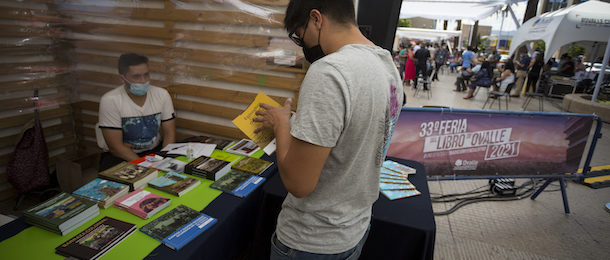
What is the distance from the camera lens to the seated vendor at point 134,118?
1.99 metres

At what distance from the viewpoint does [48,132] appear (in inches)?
93.7

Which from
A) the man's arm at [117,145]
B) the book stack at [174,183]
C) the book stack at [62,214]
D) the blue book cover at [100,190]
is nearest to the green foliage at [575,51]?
the book stack at [174,183]

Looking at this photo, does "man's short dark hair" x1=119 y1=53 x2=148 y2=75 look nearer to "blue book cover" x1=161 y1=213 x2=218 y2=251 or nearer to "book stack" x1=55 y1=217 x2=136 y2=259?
"book stack" x1=55 y1=217 x2=136 y2=259

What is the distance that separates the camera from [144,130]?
2271 mm

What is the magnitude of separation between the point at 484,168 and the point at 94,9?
3.19 m

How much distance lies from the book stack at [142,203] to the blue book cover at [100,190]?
0.06 metres

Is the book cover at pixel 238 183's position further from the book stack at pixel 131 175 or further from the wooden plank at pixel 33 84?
the wooden plank at pixel 33 84

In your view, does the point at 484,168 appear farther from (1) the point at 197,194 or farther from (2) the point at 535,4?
(2) the point at 535,4

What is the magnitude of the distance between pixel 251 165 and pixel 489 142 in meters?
2.18

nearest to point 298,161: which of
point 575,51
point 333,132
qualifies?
point 333,132

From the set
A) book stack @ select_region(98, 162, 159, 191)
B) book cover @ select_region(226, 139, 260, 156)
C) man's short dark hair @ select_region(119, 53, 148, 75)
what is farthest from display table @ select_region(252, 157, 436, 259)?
man's short dark hair @ select_region(119, 53, 148, 75)

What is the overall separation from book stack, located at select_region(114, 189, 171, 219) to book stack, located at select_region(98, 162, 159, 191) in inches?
3.7

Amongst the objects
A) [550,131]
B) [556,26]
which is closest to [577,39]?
[556,26]

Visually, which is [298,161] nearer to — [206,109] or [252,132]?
[252,132]
